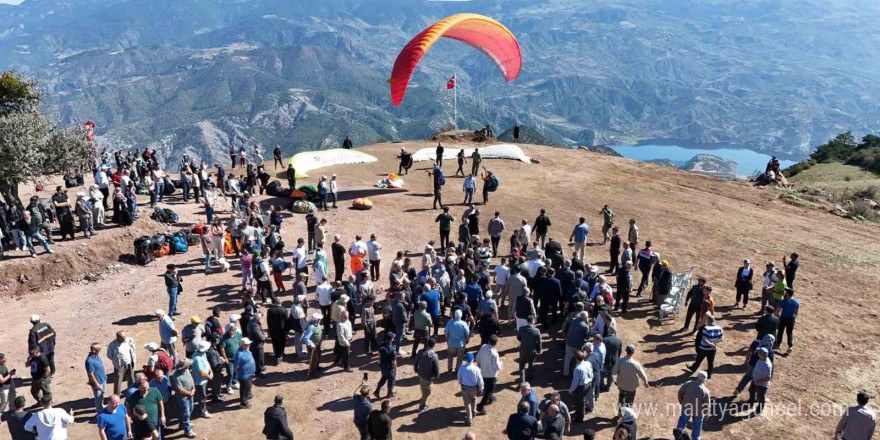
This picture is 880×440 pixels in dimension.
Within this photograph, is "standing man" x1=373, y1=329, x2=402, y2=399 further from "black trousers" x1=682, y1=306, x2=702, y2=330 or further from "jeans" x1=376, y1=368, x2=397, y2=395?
"black trousers" x1=682, y1=306, x2=702, y2=330

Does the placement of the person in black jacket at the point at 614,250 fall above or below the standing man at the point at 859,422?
above

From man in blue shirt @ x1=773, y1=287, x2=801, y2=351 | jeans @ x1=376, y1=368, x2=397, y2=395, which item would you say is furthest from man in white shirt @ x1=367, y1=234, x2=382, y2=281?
man in blue shirt @ x1=773, y1=287, x2=801, y2=351

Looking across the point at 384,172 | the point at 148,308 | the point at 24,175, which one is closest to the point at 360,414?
the point at 148,308

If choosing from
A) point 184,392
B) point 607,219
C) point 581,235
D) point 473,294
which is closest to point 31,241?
point 184,392

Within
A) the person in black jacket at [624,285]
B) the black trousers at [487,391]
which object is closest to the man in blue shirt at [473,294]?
the black trousers at [487,391]

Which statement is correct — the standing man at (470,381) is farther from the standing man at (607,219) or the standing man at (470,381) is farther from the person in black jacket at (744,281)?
the standing man at (607,219)
